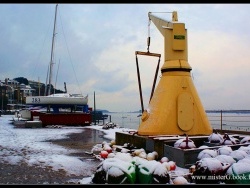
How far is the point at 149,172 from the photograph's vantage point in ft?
19.4

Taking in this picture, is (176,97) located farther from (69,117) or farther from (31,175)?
(69,117)

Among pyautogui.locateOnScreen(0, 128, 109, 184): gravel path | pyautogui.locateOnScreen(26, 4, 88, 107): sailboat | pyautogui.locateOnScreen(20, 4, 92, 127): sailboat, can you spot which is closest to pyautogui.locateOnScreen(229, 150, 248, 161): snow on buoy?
pyautogui.locateOnScreen(0, 128, 109, 184): gravel path

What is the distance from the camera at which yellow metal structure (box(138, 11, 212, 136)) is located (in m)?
10.9

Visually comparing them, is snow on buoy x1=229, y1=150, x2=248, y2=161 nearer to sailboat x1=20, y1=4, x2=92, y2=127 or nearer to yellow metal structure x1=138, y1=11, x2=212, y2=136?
yellow metal structure x1=138, y1=11, x2=212, y2=136

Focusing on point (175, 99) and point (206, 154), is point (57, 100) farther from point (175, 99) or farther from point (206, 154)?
point (206, 154)

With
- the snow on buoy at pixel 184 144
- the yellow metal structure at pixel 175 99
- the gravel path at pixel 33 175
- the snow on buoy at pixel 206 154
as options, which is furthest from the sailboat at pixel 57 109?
the snow on buoy at pixel 206 154

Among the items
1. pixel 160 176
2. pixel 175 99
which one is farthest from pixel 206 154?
pixel 175 99

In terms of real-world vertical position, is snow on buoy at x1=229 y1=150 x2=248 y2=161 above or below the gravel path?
above

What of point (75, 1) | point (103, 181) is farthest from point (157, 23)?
point (75, 1)

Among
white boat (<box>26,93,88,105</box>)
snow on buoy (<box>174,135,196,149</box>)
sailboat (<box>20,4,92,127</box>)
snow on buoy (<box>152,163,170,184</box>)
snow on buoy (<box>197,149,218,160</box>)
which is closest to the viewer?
snow on buoy (<box>152,163,170,184</box>)

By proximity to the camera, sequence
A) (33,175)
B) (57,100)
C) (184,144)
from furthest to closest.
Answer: (57,100)
(184,144)
(33,175)

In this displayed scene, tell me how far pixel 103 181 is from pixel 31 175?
90.4 inches

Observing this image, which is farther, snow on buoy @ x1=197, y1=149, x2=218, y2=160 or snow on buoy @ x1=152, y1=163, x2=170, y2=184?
snow on buoy @ x1=197, y1=149, x2=218, y2=160

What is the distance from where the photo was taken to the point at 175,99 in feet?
36.4
